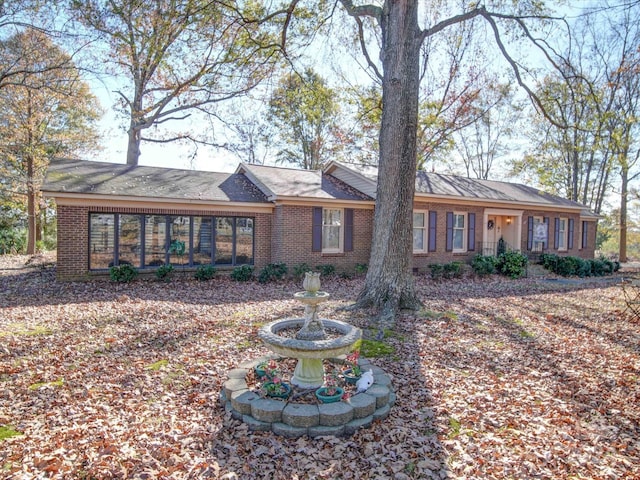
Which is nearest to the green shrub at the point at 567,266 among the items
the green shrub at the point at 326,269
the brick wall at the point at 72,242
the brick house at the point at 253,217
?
the brick house at the point at 253,217

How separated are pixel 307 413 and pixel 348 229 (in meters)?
11.5

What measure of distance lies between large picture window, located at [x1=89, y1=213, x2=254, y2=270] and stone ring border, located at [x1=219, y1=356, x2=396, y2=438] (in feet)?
30.2

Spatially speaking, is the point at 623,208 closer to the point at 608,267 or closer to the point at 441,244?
the point at 608,267

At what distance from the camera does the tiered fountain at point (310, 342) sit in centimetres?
393

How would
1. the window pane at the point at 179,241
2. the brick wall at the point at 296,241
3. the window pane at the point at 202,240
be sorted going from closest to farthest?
the window pane at the point at 179,241
the window pane at the point at 202,240
the brick wall at the point at 296,241

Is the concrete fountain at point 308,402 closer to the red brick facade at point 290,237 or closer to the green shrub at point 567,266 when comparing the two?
the red brick facade at point 290,237

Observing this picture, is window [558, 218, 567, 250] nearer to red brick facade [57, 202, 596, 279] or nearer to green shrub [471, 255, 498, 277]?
red brick facade [57, 202, 596, 279]

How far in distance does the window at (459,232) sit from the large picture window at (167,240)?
8.88 m

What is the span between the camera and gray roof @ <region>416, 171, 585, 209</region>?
664 inches

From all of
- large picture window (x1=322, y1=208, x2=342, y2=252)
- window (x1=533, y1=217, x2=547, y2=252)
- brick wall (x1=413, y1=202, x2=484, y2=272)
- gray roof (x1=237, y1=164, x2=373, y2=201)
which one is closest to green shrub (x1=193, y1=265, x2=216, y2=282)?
gray roof (x1=237, y1=164, x2=373, y2=201)

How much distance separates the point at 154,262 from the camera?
12.5m

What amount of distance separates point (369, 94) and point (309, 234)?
11242 mm

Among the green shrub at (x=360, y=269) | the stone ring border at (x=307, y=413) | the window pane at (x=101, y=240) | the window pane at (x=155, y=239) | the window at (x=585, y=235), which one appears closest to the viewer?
the stone ring border at (x=307, y=413)

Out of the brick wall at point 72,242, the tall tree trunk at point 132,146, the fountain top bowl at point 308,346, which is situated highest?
the tall tree trunk at point 132,146
